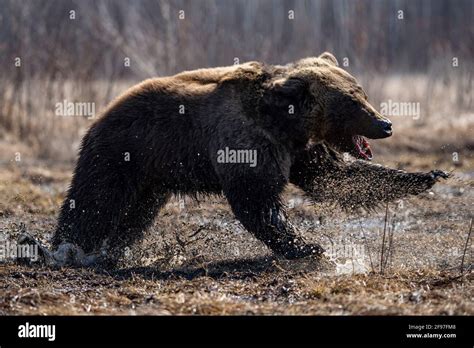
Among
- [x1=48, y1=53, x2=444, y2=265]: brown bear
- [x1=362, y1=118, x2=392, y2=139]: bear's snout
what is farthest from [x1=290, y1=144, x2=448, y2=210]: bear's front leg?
[x1=362, y1=118, x2=392, y2=139]: bear's snout

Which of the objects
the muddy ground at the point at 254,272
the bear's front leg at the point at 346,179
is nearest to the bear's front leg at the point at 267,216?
the muddy ground at the point at 254,272

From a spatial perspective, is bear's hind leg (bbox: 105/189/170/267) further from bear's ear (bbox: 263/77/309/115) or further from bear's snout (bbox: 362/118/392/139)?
bear's snout (bbox: 362/118/392/139)

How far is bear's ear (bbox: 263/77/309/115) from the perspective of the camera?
26.1 feet

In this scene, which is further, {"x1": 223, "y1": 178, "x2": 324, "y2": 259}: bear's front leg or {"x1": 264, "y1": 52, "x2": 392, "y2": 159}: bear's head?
{"x1": 264, "y1": 52, "x2": 392, "y2": 159}: bear's head

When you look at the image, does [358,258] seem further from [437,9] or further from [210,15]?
[437,9]

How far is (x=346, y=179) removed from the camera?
8.33 m

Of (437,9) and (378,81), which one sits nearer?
(378,81)

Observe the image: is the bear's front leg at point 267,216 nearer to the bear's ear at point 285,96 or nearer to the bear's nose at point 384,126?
the bear's ear at point 285,96

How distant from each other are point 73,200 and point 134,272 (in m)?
1.05

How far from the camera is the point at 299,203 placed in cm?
1144

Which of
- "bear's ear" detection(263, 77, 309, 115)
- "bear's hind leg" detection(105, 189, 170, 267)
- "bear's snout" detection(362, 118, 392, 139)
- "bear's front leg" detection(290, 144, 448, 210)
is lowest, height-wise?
"bear's hind leg" detection(105, 189, 170, 267)

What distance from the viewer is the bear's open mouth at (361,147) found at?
324 inches
